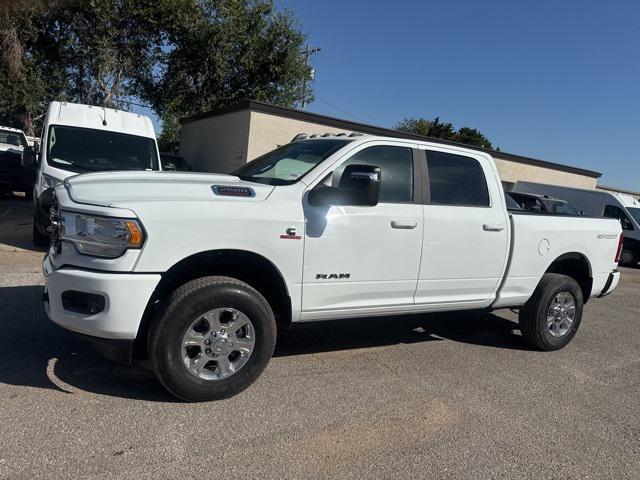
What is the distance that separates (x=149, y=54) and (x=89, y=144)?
42.6 feet

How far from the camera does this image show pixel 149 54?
66.6 feet

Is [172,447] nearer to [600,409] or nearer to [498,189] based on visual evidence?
[600,409]

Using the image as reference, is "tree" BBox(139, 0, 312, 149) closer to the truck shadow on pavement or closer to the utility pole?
the utility pole

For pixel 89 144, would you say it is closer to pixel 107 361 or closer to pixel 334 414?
pixel 107 361

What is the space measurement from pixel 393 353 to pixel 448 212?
1.50 m

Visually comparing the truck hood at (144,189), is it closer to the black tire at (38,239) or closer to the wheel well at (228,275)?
the wheel well at (228,275)

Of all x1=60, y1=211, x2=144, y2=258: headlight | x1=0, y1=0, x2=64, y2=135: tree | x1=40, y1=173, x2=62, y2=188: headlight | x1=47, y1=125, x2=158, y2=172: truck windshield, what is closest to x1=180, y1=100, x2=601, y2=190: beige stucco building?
x1=0, y1=0, x2=64, y2=135: tree

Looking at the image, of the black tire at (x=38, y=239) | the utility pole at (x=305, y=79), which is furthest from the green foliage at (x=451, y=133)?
the black tire at (x=38, y=239)

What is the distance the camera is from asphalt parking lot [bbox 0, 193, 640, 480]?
300 centimetres

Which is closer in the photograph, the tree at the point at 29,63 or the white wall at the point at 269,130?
the white wall at the point at 269,130

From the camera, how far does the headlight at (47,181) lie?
7.90m

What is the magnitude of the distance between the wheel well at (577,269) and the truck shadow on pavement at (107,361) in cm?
91

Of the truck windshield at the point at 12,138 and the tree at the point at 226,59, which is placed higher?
the tree at the point at 226,59

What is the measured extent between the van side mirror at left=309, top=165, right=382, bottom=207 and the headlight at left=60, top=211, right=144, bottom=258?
1.29 m
